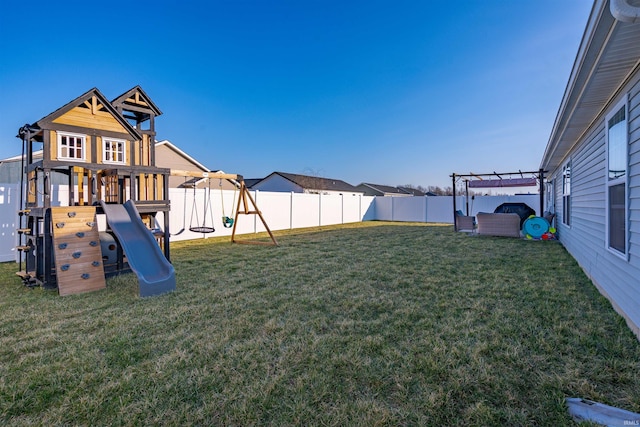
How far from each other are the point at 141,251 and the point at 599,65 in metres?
5.55

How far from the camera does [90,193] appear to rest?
5848mm

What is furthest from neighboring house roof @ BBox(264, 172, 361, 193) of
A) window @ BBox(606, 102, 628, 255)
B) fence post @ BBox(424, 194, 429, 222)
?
window @ BBox(606, 102, 628, 255)

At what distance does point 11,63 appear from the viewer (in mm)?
7953

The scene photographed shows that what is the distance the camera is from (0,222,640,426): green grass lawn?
1.65 metres

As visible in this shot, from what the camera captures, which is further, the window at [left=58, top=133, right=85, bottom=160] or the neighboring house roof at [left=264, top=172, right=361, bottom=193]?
the neighboring house roof at [left=264, top=172, right=361, bottom=193]

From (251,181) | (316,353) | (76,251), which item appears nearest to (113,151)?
(76,251)

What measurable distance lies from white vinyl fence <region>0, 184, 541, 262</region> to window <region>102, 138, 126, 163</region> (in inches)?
86.0

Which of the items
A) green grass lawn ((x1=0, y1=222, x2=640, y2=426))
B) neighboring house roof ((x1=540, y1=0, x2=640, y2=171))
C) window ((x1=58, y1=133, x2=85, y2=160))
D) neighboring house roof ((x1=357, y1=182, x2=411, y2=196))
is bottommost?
green grass lawn ((x1=0, y1=222, x2=640, y2=426))

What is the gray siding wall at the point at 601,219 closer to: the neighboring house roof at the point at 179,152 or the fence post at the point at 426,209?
the fence post at the point at 426,209

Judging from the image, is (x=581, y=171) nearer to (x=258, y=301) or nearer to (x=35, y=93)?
(x=258, y=301)

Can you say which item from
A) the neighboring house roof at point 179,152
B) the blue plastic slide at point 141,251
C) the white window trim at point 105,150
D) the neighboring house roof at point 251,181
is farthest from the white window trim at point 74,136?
the neighboring house roof at point 251,181

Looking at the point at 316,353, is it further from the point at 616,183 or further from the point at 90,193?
the point at 90,193

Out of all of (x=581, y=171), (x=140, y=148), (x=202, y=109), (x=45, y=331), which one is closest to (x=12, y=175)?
(x=202, y=109)

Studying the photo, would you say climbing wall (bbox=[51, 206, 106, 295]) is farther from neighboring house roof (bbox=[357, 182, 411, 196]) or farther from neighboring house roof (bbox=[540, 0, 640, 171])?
neighboring house roof (bbox=[357, 182, 411, 196])
